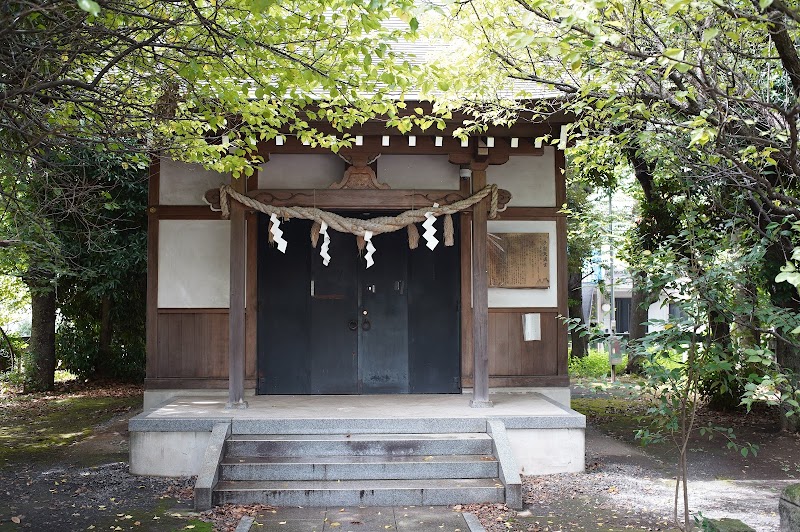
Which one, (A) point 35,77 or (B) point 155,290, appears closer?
(A) point 35,77

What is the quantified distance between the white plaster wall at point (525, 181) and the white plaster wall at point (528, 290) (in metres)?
0.29

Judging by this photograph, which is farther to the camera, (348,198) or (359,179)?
(359,179)

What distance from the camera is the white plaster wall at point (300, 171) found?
9039 mm

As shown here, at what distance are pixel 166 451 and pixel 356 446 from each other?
6.36 feet

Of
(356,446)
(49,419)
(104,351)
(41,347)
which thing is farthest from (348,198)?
(104,351)

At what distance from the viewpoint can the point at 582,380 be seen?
1675 centimetres

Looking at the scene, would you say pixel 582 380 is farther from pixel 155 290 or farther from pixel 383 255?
pixel 155 290

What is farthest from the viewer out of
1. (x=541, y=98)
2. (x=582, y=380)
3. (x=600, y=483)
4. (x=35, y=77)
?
(x=582, y=380)

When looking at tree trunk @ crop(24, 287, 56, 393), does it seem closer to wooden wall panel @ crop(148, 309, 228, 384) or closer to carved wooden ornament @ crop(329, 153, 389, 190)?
wooden wall panel @ crop(148, 309, 228, 384)

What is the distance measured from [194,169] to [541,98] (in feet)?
14.3

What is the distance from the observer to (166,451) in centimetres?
729

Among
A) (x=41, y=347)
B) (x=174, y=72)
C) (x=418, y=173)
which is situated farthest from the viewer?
(x=41, y=347)

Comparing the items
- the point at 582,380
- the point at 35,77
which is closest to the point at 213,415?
the point at 35,77

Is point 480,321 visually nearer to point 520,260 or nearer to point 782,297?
point 520,260
